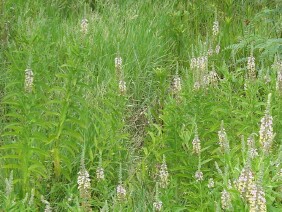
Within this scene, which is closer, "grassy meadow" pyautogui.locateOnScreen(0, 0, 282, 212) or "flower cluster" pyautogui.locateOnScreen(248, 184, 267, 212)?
"flower cluster" pyautogui.locateOnScreen(248, 184, 267, 212)

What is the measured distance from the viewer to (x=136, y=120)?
190 inches

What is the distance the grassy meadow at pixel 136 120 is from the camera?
10.3ft

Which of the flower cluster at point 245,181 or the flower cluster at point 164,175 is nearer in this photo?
the flower cluster at point 245,181

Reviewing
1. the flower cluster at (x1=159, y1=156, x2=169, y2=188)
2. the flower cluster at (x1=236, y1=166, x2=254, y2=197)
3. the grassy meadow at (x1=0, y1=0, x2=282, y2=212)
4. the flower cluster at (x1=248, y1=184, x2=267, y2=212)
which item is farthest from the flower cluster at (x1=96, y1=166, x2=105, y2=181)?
the flower cluster at (x1=248, y1=184, x2=267, y2=212)

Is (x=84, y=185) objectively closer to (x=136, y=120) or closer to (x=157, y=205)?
(x=157, y=205)

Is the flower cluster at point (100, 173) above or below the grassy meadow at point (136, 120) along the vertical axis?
below

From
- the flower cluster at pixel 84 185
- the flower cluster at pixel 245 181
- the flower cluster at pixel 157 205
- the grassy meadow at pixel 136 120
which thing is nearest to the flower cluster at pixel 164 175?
A: the grassy meadow at pixel 136 120

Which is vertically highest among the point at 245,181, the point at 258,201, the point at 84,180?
the point at 84,180

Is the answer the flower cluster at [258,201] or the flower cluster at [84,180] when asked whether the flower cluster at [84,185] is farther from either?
the flower cluster at [258,201]

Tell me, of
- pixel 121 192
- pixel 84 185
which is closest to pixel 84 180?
pixel 84 185

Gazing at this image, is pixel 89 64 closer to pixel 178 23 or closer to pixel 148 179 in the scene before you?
pixel 178 23

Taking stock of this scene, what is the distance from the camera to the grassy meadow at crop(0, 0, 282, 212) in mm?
3150

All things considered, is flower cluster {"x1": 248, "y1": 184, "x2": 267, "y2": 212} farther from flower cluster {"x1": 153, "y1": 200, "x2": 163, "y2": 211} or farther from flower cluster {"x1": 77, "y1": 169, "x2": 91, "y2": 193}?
flower cluster {"x1": 77, "y1": 169, "x2": 91, "y2": 193}

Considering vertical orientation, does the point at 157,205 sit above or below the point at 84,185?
below
